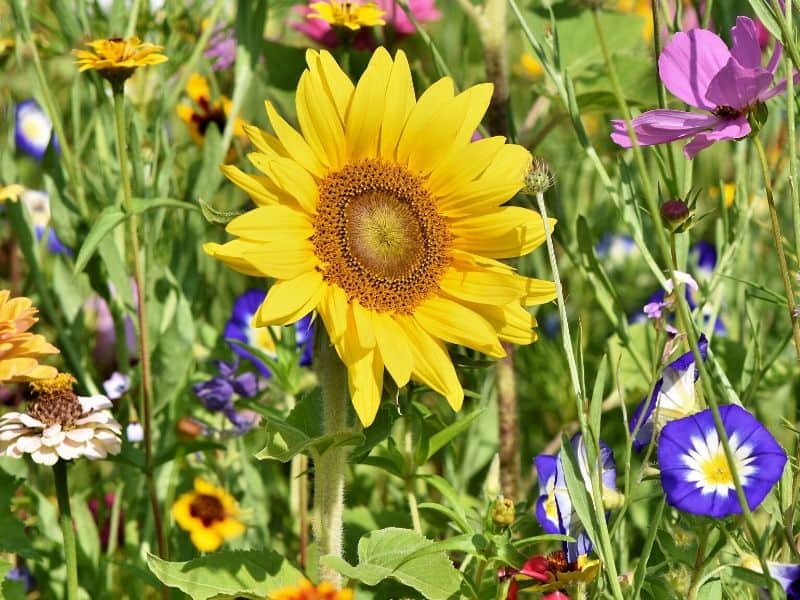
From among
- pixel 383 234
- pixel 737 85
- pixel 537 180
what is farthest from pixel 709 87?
pixel 383 234

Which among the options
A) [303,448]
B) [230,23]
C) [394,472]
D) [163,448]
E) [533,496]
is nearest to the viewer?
[303,448]

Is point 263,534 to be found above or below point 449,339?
below

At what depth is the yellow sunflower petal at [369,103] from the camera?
82 centimetres

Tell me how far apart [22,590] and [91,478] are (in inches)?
20.3

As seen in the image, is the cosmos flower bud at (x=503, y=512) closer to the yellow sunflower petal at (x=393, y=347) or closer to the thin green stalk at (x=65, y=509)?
the yellow sunflower petal at (x=393, y=347)

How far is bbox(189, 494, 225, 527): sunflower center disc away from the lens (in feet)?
3.73

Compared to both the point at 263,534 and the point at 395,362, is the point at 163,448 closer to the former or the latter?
the point at 263,534

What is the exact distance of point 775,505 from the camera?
34.4 inches

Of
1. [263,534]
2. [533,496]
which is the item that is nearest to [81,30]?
[263,534]

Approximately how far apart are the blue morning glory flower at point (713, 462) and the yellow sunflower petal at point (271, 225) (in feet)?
0.99

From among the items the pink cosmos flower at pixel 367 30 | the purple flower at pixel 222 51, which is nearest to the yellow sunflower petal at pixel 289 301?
the pink cosmos flower at pixel 367 30

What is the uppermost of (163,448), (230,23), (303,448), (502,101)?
(230,23)

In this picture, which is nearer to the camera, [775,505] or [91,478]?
[775,505]

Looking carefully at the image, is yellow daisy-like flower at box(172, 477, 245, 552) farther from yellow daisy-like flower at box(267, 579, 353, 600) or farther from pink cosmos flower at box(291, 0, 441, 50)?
pink cosmos flower at box(291, 0, 441, 50)
